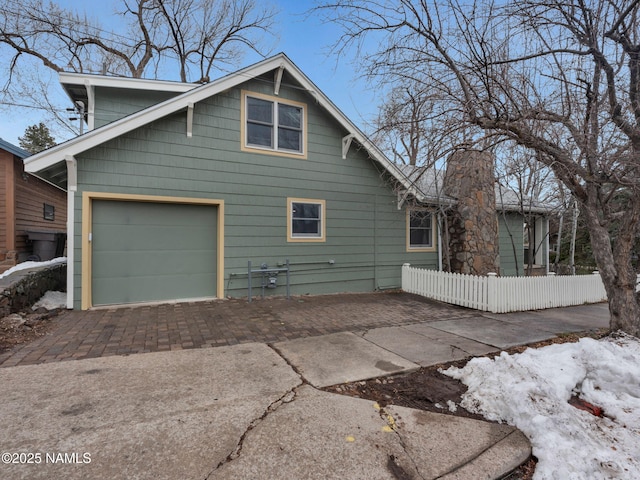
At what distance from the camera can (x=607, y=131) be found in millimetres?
4746

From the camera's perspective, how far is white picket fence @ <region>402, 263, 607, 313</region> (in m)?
6.92

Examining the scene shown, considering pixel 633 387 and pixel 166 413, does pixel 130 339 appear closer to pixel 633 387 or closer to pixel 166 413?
pixel 166 413

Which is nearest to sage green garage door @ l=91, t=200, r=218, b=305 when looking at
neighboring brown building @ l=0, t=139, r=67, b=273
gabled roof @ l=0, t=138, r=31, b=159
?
neighboring brown building @ l=0, t=139, r=67, b=273

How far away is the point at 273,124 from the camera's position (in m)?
8.02

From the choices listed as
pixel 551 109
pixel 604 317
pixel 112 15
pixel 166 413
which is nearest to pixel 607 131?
pixel 551 109

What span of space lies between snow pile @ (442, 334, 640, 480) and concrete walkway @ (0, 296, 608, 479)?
21cm

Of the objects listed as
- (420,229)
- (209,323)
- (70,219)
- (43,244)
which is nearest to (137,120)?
(70,219)

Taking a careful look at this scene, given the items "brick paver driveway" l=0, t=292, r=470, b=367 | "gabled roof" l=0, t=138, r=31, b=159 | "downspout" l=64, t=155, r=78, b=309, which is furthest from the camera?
"gabled roof" l=0, t=138, r=31, b=159

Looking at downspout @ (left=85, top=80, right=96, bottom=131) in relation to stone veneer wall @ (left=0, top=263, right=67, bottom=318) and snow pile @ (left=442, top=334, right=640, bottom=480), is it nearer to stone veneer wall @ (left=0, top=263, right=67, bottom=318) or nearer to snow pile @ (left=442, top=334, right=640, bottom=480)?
stone veneer wall @ (left=0, top=263, right=67, bottom=318)

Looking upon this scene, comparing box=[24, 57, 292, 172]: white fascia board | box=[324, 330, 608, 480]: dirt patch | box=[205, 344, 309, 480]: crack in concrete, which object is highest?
box=[24, 57, 292, 172]: white fascia board

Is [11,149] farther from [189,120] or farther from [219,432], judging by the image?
[219,432]

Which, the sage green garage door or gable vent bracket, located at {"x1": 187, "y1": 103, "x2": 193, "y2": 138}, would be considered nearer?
the sage green garage door

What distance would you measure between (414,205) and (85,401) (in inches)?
347

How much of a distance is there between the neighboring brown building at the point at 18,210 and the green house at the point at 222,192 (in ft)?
8.45
